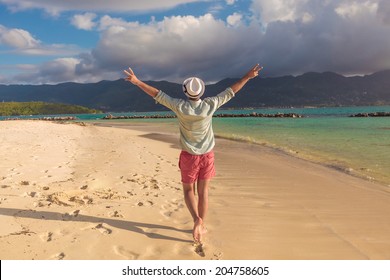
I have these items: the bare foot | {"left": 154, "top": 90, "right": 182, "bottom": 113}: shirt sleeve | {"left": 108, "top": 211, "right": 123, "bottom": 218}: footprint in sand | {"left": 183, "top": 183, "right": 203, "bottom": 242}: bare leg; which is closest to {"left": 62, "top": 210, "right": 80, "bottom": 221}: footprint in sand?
{"left": 108, "top": 211, "right": 123, "bottom": 218}: footprint in sand

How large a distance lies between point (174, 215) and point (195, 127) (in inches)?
82.6

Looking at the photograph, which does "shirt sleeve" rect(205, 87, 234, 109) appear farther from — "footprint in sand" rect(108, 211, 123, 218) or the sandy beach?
"footprint in sand" rect(108, 211, 123, 218)

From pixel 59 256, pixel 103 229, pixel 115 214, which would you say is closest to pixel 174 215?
pixel 115 214

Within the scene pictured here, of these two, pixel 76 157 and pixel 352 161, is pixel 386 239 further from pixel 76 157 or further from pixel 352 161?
pixel 76 157

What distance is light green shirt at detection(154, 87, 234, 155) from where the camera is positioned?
480cm

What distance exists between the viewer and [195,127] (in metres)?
4.93

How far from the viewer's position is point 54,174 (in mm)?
9195

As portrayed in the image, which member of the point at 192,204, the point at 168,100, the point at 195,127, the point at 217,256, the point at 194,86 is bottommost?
the point at 217,256

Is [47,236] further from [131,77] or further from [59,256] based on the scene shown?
[131,77]

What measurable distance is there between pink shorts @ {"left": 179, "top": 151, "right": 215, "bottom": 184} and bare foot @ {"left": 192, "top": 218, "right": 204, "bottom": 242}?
62 cm

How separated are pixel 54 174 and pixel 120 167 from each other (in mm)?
2316

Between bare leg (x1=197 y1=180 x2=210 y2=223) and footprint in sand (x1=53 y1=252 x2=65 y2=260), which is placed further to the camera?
bare leg (x1=197 y1=180 x2=210 y2=223)

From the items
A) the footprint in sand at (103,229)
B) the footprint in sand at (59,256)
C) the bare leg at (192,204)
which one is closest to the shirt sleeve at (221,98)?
the bare leg at (192,204)
